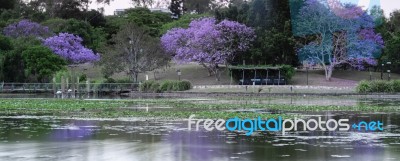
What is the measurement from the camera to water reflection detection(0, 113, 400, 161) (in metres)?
13.9

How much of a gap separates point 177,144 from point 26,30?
70530 millimetres

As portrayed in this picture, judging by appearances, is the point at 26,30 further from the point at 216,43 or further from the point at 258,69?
the point at 258,69

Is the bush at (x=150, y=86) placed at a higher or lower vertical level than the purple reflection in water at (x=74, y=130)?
higher

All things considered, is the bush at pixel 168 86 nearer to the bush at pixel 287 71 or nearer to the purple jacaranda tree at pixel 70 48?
the bush at pixel 287 71

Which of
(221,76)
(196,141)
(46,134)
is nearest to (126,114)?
(46,134)

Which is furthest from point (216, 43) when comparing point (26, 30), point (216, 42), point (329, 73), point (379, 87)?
point (26, 30)

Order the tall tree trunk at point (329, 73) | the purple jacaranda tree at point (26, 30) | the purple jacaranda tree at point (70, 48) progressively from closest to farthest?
the tall tree trunk at point (329, 73), the purple jacaranda tree at point (70, 48), the purple jacaranda tree at point (26, 30)

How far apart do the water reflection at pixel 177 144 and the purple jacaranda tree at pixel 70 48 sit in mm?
58105

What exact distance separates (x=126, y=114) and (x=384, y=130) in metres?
12.1

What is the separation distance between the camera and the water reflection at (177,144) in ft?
45.6

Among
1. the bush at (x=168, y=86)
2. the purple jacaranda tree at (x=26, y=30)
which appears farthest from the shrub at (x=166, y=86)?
the purple jacaranda tree at (x=26, y=30)

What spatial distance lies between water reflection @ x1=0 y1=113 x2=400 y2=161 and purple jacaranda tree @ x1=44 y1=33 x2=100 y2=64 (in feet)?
191

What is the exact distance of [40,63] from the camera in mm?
69312

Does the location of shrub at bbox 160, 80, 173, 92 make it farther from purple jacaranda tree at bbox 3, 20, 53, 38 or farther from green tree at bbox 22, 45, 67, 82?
purple jacaranda tree at bbox 3, 20, 53, 38
